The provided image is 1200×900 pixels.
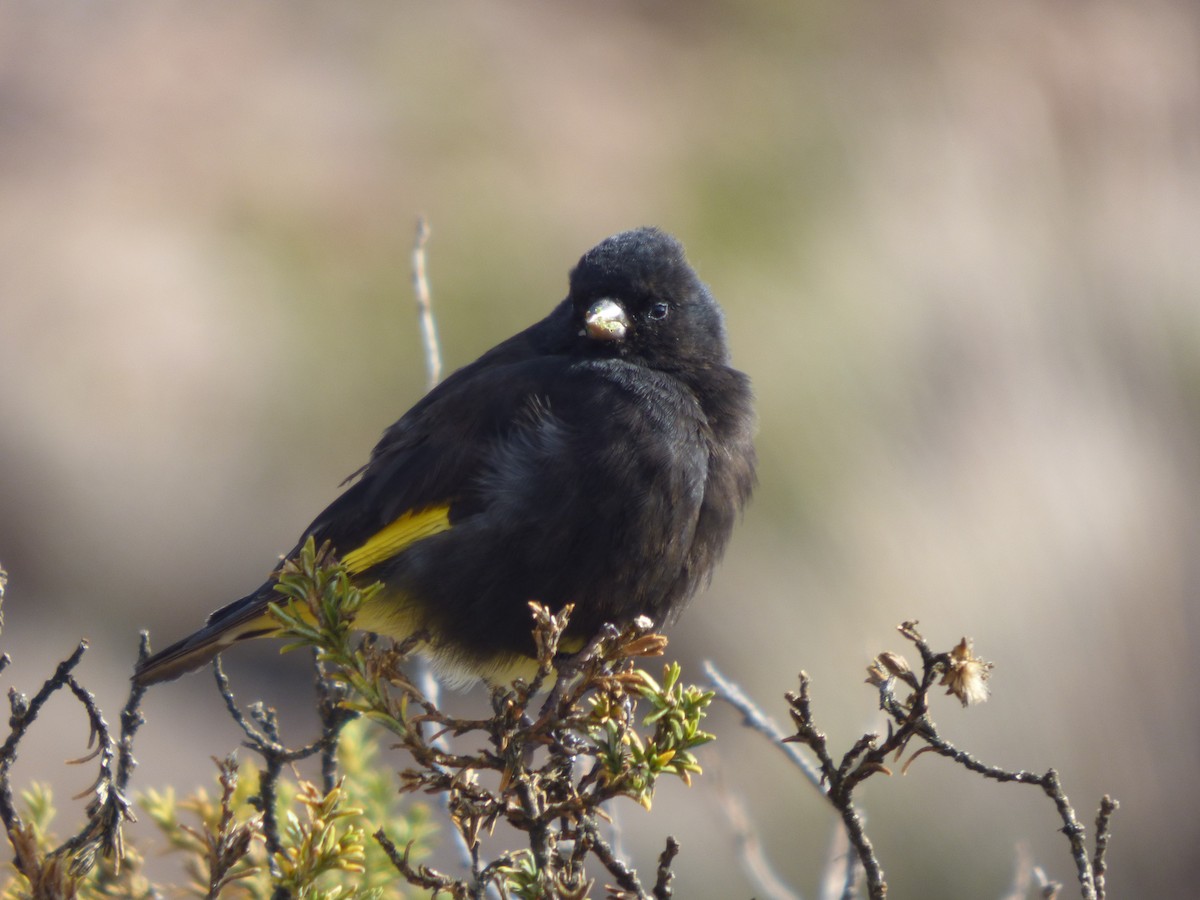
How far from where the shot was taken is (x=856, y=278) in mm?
10703

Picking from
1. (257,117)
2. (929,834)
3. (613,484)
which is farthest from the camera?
(257,117)

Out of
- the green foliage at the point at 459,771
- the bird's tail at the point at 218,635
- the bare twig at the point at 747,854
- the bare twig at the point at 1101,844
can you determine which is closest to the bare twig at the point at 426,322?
the bird's tail at the point at 218,635

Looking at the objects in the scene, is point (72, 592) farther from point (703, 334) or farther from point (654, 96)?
point (654, 96)

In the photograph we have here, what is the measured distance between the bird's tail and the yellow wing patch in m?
0.27

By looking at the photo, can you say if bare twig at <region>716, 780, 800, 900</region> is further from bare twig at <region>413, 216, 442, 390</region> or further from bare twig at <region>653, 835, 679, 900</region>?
bare twig at <region>413, 216, 442, 390</region>

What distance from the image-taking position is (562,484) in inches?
129

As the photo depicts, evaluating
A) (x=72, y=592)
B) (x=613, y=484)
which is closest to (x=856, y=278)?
(x=72, y=592)

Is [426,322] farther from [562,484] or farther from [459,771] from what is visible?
[459,771]

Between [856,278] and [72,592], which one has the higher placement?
[856,278]

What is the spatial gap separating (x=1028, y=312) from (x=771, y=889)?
26.3 ft

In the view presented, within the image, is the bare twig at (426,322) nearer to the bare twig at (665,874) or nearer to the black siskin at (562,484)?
the black siskin at (562,484)

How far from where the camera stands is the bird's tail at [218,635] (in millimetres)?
3303

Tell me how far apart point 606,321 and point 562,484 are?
59 cm

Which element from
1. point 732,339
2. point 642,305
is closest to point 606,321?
point 642,305
